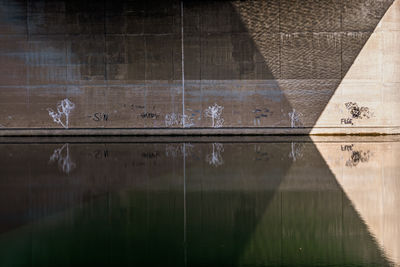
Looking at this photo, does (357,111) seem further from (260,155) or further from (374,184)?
(374,184)

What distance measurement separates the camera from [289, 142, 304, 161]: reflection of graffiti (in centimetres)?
1462

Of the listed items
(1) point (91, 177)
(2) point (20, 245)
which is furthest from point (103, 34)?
(2) point (20, 245)

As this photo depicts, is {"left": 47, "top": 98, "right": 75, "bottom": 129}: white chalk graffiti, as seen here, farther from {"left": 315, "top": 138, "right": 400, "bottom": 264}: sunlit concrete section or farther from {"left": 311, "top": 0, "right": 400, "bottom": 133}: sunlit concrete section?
{"left": 315, "top": 138, "right": 400, "bottom": 264}: sunlit concrete section

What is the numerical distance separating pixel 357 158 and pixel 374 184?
15.0 ft

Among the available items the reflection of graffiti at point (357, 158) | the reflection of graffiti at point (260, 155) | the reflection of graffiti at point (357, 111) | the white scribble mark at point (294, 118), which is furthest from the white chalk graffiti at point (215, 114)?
the reflection of graffiti at point (357, 158)

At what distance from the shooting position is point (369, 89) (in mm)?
24234

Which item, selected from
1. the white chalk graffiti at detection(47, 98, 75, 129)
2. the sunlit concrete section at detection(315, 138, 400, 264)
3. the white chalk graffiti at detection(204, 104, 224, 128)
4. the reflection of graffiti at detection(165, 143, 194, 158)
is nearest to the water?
the sunlit concrete section at detection(315, 138, 400, 264)

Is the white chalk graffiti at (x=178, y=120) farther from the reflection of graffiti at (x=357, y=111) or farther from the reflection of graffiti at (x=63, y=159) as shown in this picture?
the reflection of graffiti at (x=357, y=111)

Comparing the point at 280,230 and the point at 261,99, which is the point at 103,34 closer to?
the point at 261,99

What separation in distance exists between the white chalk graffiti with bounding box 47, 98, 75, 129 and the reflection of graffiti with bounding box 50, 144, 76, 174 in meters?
6.10

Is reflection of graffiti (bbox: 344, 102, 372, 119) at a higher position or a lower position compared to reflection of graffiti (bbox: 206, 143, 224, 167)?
higher

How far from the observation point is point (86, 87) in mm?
24375

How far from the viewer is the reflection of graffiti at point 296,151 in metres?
14.6

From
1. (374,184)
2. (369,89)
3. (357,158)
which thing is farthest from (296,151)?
(369,89)
